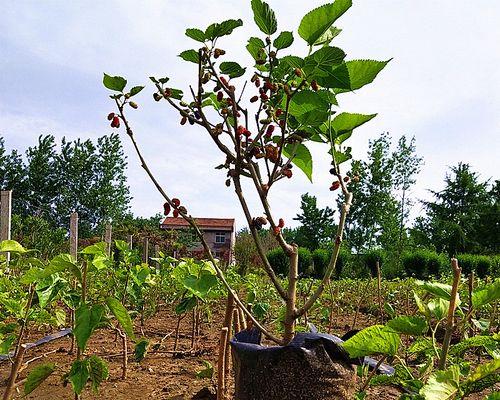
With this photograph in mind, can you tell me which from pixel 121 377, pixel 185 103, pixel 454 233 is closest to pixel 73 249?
pixel 121 377

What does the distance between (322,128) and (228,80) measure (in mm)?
296

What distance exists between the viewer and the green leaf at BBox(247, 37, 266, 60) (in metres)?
1.49

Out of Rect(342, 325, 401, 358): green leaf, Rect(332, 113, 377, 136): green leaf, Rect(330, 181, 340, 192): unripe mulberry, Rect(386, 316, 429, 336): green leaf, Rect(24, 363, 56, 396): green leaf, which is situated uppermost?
Rect(332, 113, 377, 136): green leaf

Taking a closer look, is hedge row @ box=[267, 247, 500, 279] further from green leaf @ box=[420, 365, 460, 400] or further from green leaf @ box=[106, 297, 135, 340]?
green leaf @ box=[420, 365, 460, 400]

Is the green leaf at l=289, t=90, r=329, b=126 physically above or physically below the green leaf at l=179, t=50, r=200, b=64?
below

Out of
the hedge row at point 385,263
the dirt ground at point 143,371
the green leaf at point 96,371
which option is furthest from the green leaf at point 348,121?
the hedge row at point 385,263

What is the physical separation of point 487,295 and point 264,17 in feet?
2.73

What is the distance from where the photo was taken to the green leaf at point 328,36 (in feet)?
4.70

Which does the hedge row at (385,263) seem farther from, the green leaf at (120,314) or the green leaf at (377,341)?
the green leaf at (377,341)

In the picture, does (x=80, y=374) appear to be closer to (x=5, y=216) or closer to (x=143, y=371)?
(x=143, y=371)

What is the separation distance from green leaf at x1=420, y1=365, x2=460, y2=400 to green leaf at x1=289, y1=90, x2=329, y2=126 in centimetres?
72

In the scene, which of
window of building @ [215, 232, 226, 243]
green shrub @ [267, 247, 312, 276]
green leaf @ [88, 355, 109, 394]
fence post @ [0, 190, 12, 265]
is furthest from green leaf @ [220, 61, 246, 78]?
window of building @ [215, 232, 226, 243]

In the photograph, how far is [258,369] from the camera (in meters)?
1.58

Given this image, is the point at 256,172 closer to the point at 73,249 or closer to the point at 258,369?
the point at 258,369
